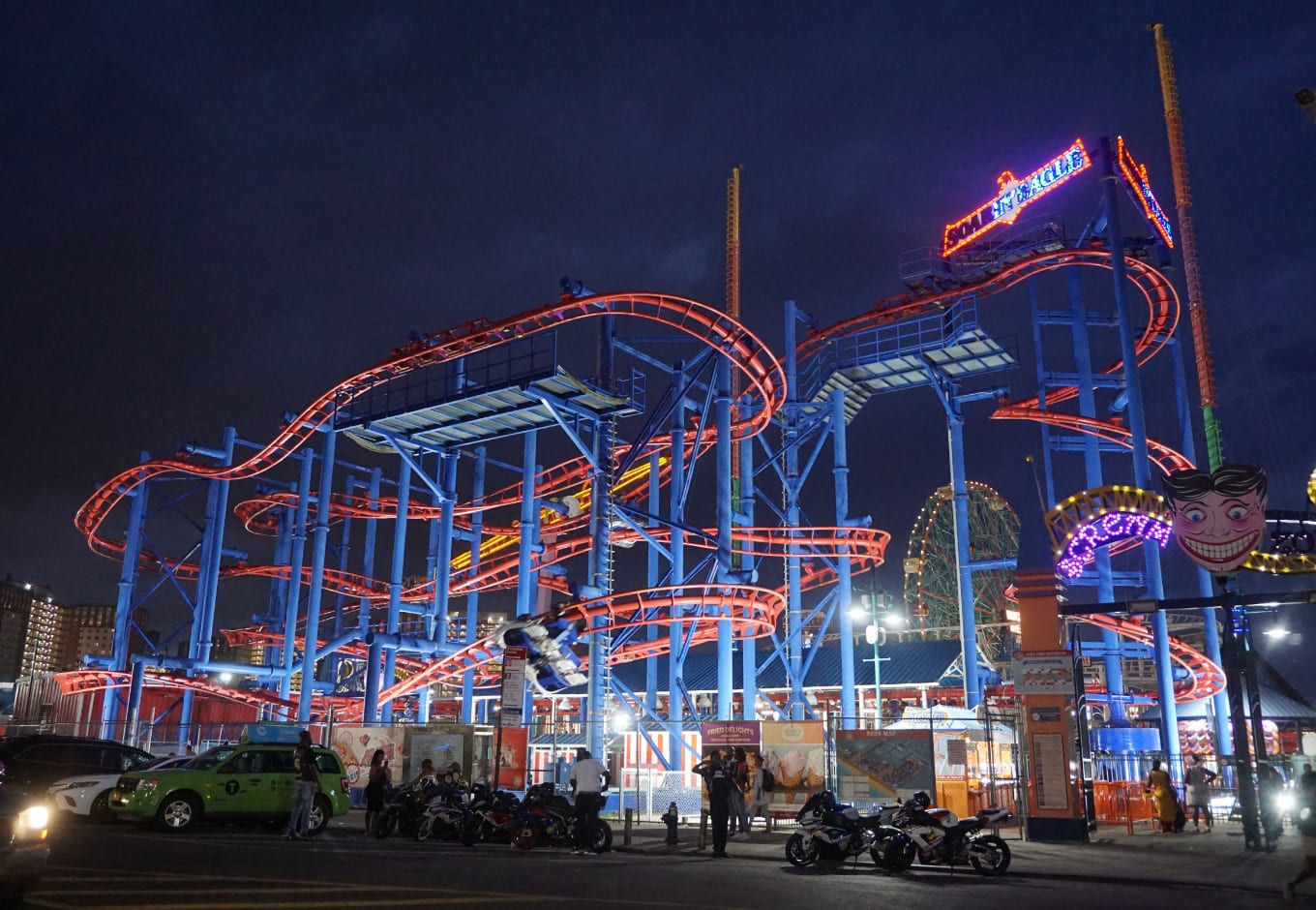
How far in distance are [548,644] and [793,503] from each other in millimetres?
11608

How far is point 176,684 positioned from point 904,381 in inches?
1098

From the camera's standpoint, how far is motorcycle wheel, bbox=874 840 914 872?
13594 mm

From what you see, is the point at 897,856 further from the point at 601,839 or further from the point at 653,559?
the point at 653,559

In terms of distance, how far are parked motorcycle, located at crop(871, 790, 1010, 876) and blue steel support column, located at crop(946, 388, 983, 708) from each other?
19621mm

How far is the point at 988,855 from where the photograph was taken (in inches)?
529

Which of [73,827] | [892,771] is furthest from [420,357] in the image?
[892,771]

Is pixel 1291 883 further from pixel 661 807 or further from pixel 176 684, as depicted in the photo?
pixel 176 684

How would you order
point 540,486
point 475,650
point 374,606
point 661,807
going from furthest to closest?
1. point 374,606
2. point 540,486
3. point 475,650
4. point 661,807

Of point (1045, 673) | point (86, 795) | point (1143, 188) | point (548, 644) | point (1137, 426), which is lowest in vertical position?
point (86, 795)

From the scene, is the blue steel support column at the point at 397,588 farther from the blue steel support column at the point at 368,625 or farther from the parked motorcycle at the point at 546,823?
the parked motorcycle at the point at 546,823

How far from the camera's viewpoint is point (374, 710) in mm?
31812

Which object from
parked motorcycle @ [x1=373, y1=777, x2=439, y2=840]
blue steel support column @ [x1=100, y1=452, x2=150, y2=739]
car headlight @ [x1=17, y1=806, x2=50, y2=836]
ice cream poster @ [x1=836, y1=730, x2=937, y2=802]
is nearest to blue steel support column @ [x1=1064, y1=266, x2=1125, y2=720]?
ice cream poster @ [x1=836, y1=730, x2=937, y2=802]

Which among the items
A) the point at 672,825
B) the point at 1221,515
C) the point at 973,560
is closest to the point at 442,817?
the point at 672,825

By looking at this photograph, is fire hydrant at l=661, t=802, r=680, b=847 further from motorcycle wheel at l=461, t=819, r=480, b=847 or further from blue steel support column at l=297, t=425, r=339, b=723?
blue steel support column at l=297, t=425, r=339, b=723
